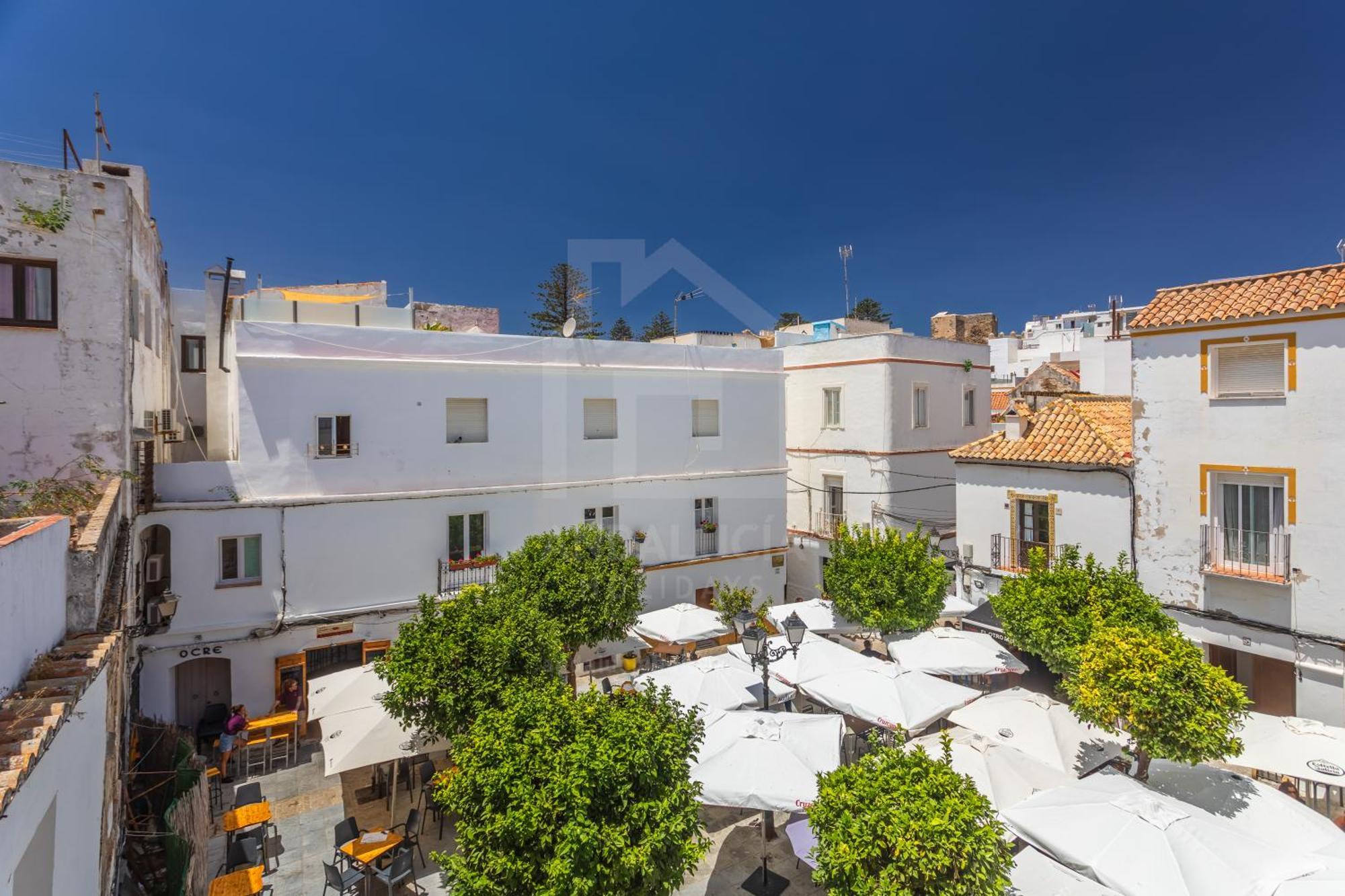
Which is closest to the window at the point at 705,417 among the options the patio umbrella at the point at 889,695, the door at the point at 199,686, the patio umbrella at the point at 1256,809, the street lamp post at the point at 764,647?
the patio umbrella at the point at 889,695

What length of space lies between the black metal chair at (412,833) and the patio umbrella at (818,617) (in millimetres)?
8050

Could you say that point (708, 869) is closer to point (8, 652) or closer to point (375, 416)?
point (8, 652)

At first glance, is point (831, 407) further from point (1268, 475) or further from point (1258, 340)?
point (1268, 475)

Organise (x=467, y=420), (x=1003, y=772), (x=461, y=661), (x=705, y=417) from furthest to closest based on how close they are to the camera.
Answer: (x=705, y=417)
(x=467, y=420)
(x=461, y=661)
(x=1003, y=772)

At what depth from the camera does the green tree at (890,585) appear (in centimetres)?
1395

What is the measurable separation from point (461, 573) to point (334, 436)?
4.31 metres

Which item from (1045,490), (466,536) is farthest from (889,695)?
(466,536)

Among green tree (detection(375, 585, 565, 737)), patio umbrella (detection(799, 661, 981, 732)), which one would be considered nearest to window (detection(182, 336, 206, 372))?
green tree (detection(375, 585, 565, 737))

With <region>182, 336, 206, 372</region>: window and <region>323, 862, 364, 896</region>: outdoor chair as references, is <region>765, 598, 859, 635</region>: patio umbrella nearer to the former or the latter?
<region>323, 862, 364, 896</region>: outdoor chair

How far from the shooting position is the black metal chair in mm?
9477

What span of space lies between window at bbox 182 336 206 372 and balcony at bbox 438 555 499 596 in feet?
30.5

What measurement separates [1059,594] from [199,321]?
847 inches

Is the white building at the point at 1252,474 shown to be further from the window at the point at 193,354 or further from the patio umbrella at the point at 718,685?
the window at the point at 193,354

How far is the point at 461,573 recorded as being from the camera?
16.0 m
